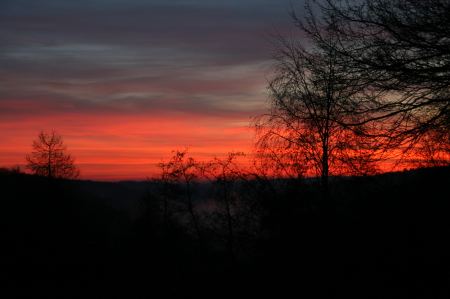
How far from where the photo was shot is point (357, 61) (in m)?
12.5

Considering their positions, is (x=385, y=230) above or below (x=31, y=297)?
above

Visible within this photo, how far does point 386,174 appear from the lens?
15.2 m

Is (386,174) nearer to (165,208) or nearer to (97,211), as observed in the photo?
(165,208)

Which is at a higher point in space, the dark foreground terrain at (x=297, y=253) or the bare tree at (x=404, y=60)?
the bare tree at (x=404, y=60)

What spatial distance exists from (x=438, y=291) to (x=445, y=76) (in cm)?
487

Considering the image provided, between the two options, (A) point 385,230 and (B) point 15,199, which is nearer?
(A) point 385,230

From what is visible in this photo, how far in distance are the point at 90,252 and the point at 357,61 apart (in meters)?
20.3

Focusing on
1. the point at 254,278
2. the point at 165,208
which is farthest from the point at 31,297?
the point at 165,208

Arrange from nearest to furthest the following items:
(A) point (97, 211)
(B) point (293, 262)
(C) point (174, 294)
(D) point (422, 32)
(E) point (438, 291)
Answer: (E) point (438, 291) → (D) point (422, 32) → (B) point (293, 262) → (C) point (174, 294) → (A) point (97, 211)

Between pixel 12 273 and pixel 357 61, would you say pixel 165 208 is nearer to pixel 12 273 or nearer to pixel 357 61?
pixel 12 273

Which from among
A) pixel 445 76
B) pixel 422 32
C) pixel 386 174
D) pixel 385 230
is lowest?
pixel 385 230

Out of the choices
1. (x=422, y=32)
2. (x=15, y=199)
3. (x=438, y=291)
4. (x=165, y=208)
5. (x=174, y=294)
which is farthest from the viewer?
(x=15, y=199)

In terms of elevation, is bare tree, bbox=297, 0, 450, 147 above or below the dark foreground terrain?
above

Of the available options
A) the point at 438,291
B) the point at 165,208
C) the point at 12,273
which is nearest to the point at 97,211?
the point at 165,208
